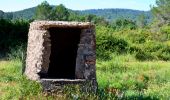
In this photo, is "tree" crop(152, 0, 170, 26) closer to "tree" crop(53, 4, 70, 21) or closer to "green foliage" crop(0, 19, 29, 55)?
"tree" crop(53, 4, 70, 21)

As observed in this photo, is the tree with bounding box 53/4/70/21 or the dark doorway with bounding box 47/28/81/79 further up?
the dark doorway with bounding box 47/28/81/79

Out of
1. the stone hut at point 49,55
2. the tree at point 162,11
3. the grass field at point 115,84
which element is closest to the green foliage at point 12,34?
the grass field at point 115,84

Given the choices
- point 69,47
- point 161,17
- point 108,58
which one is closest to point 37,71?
point 69,47

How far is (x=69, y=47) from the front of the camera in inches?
654

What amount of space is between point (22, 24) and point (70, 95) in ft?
86.6

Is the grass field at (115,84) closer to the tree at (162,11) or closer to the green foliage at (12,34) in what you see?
the green foliage at (12,34)

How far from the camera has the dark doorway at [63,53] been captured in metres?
16.4

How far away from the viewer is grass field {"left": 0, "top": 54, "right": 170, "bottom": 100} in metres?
13.1

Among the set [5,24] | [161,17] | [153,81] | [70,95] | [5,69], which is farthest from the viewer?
[161,17]

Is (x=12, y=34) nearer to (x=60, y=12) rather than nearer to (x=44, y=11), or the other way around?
(x=44, y=11)

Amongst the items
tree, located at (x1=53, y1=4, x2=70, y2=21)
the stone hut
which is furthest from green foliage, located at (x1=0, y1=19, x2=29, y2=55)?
tree, located at (x1=53, y1=4, x2=70, y2=21)

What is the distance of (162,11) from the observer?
85.3m

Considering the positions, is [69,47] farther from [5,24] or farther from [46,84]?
[5,24]

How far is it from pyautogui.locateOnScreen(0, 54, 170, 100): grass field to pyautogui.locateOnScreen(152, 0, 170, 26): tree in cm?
5484
